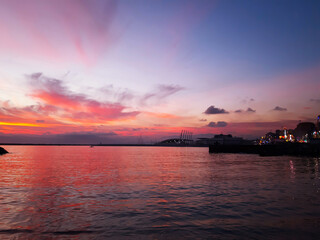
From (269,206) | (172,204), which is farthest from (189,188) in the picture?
(269,206)

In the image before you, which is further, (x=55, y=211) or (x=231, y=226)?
(x=55, y=211)

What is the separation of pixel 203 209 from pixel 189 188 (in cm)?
825

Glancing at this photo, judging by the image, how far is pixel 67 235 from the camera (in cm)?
1096

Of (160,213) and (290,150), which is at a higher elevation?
(290,150)

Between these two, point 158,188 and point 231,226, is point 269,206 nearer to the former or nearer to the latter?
point 231,226

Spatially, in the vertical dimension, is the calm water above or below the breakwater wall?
below

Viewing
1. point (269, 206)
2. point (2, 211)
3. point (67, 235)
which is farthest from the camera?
point (269, 206)

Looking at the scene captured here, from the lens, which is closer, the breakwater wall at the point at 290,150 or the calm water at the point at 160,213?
the calm water at the point at 160,213

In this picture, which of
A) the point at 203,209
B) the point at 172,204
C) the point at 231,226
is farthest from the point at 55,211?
the point at 231,226

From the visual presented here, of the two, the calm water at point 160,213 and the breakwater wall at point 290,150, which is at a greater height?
the breakwater wall at point 290,150

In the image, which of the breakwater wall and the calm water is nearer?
the calm water

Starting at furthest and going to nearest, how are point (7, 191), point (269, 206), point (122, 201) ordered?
point (7, 191) < point (122, 201) < point (269, 206)

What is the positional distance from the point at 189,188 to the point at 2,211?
1547 cm

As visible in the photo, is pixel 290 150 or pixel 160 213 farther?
pixel 290 150
